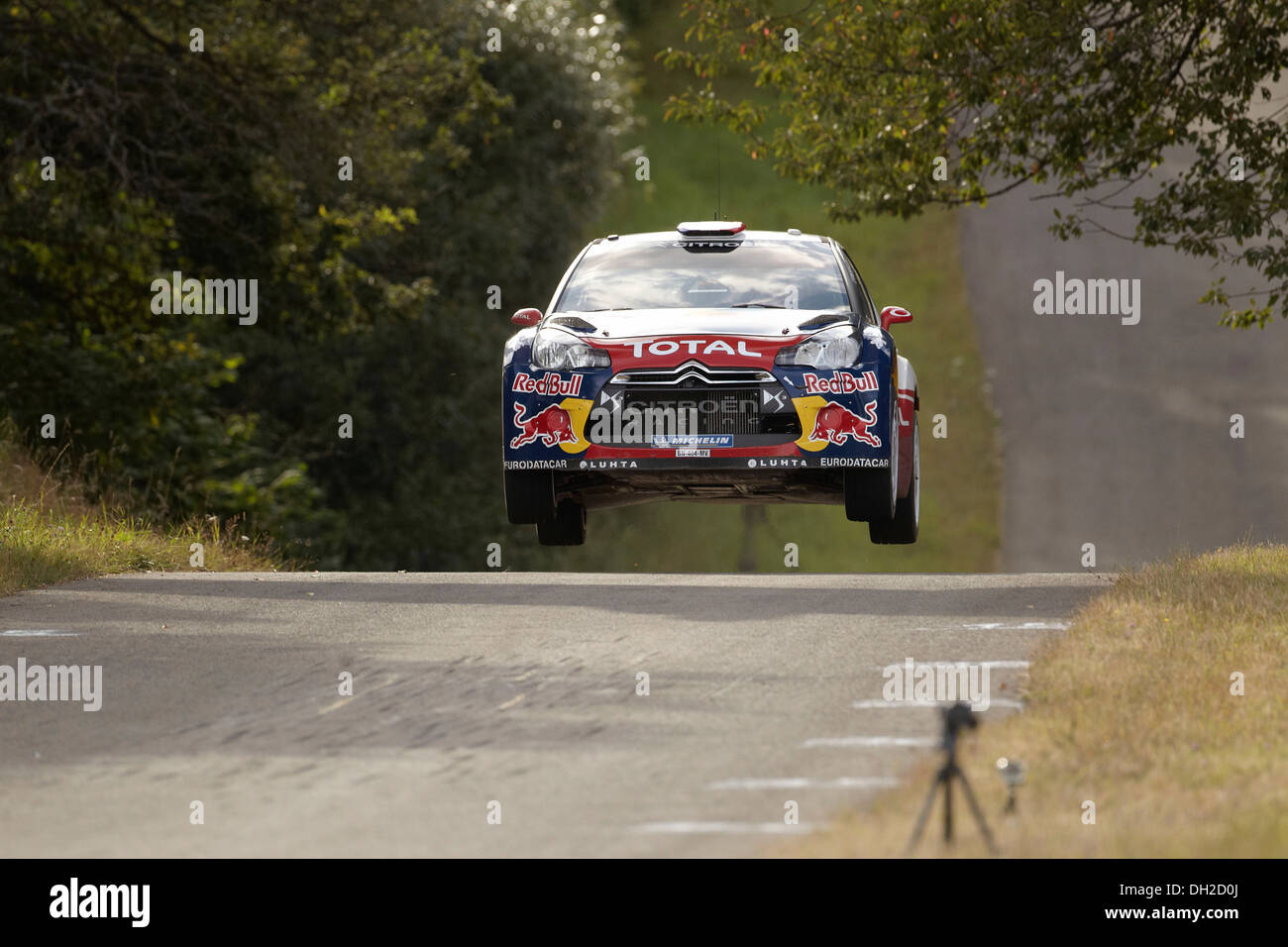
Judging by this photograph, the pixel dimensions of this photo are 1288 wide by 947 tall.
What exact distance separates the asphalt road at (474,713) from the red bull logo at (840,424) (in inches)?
41.3

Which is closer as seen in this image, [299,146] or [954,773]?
[954,773]

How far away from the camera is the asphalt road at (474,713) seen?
6.50 meters

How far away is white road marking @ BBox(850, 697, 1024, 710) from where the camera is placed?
27.9 feet

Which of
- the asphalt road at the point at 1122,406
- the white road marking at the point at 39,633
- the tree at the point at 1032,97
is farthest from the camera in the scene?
the asphalt road at the point at 1122,406

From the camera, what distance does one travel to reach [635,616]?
11961mm

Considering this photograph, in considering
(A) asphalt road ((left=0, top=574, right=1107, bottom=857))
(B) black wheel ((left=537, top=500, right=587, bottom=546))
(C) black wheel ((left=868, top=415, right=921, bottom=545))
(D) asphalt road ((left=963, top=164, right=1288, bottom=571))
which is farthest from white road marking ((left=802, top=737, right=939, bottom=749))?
(D) asphalt road ((left=963, top=164, right=1288, bottom=571))

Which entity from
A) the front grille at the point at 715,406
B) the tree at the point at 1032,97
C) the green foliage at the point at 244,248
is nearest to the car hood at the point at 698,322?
the front grille at the point at 715,406

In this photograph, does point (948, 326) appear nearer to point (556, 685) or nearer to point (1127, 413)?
point (1127, 413)

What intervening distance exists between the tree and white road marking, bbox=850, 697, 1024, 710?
23.0 ft

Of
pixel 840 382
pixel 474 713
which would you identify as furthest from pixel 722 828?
pixel 840 382

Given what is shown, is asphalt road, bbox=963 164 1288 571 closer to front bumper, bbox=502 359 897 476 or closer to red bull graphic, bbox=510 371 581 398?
front bumper, bbox=502 359 897 476

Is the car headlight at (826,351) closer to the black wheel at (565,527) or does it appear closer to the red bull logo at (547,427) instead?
the red bull logo at (547,427)

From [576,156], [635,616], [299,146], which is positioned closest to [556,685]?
[635,616]
